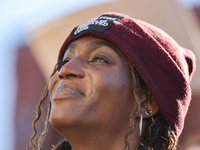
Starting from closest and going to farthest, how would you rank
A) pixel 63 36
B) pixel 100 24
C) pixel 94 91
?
pixel 94 91
pixel 100 24
pixel 63 36

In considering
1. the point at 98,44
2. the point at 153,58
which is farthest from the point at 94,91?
the point at 153,58

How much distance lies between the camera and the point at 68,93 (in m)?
2.39

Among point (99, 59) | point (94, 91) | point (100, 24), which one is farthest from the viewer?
point (100, 24)

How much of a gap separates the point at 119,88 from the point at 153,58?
38 cm

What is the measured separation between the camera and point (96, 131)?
2416 mm

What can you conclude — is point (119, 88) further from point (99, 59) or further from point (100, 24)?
point (100, 24)

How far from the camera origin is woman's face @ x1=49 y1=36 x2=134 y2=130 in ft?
7.70

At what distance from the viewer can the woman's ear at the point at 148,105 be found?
8.73ft

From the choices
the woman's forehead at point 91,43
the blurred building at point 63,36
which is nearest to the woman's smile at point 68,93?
the woman's forehead at point 91,43

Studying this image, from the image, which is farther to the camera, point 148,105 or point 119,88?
point 148,105

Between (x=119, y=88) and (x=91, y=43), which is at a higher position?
(x=91, y=43)

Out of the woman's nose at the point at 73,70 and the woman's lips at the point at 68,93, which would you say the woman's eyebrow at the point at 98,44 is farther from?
the woman's lips at the point at 68,93

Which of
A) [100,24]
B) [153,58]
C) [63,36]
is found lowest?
[63,36]

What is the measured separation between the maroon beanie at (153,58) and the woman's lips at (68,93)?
479mm
